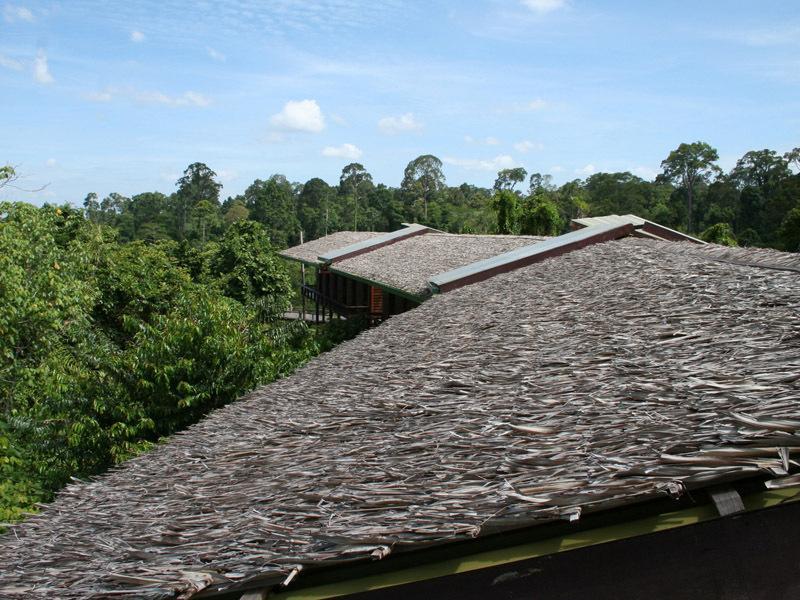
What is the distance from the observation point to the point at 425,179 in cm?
7112

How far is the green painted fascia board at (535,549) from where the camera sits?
2785mm

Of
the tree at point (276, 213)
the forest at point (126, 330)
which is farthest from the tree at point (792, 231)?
the tree at point (276, 213)

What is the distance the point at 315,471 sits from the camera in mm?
4055

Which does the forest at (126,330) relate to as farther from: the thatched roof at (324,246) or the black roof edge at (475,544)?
the black roof edge at (475,544)

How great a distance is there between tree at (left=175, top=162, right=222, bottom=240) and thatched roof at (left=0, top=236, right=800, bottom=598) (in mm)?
68790

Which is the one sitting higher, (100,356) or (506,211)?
(506,211)

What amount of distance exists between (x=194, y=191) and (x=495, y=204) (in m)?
48.8

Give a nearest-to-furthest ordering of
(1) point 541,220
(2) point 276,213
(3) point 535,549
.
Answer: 1. (3) point 535,549
2. (1) point 541,220
3. (2) point 276,213

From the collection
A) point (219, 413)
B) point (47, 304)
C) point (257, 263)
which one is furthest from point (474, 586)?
point (257, 263)

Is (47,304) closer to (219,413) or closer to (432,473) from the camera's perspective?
(219,413)

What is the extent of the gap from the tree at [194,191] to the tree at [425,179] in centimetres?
2012

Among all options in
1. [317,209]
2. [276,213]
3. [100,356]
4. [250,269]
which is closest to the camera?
[100,356]

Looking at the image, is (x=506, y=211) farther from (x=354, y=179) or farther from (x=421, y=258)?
(x=354, y=179)

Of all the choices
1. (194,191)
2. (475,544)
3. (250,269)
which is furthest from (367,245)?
(194,191)
